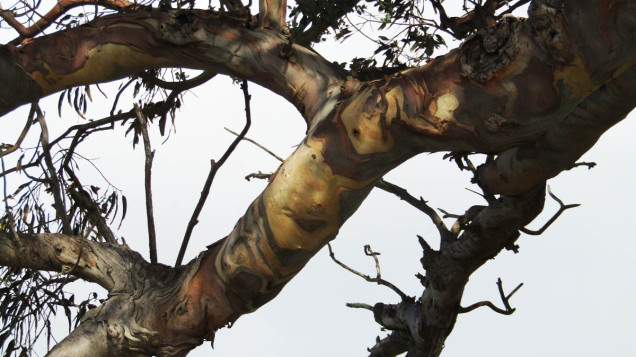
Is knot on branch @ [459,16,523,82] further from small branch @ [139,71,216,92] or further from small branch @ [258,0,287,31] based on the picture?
small branch @ [139,71,216,92]

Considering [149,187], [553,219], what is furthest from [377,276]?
[149,187]

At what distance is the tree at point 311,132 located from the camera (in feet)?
5.31

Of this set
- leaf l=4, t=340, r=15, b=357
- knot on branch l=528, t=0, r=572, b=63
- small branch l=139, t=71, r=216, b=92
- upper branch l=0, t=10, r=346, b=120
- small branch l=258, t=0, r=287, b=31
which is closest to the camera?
knot on branch l=528, t=0, r=572, b=63

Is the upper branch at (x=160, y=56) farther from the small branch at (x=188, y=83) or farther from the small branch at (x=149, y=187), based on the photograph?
the small branch at (x=188, y=83)

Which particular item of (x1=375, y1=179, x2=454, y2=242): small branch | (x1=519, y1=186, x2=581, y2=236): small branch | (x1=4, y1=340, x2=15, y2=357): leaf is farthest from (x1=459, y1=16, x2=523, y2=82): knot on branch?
(x1=4, y1=340, x2=15, y2=357): leaf

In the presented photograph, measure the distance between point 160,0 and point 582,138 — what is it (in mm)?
1733

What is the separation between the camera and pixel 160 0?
2934 millimetres

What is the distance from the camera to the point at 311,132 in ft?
6.55

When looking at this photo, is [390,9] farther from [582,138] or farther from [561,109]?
[561,109]

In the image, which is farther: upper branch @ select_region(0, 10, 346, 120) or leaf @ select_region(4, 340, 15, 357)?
leaf @ select_region(4, 340, 15, 357)

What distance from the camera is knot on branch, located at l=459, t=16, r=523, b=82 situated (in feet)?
5.29

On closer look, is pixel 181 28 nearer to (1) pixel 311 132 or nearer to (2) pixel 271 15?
(2) pixel 271 15

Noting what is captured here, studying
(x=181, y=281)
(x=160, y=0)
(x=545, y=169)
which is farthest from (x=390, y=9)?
(x=181, y=281)

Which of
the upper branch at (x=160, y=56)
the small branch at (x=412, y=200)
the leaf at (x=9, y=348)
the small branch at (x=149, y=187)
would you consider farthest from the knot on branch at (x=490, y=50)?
the leaf at (x=9, y=348)
